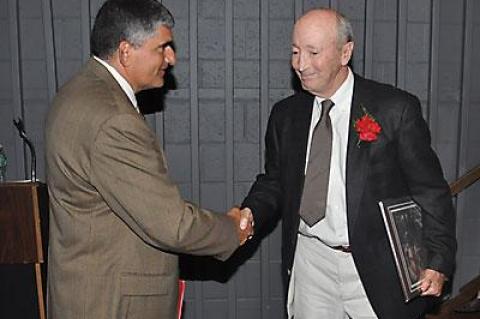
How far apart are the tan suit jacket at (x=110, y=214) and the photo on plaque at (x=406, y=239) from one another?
22.1 inches

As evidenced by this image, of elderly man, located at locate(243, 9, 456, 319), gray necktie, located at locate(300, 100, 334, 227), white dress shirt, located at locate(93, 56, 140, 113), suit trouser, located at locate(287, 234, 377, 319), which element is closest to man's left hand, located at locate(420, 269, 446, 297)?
elderly man, located at locate(243, 9, 456, 319)

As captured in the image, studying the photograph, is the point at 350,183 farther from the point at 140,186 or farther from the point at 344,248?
the point at 140,186

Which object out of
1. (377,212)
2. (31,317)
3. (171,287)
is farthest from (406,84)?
(31,317)

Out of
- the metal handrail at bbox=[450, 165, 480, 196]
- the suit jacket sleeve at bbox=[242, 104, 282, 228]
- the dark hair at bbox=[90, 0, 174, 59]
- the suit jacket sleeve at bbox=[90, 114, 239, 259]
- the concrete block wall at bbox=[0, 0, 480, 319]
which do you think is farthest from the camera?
the metal handrail at bbox=[450, 165, 480, 196]

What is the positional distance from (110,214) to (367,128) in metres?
0.90

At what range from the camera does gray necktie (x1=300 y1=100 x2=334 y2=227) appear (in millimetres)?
2088

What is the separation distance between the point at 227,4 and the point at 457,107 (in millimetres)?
1396

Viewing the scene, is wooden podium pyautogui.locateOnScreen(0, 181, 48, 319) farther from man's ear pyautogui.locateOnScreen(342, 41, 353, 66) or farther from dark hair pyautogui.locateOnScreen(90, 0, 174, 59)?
man's ear pyautogui.locateOnScreen(342, 41, 353, 66)

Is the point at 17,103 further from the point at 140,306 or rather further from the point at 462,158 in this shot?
the point at 462,158

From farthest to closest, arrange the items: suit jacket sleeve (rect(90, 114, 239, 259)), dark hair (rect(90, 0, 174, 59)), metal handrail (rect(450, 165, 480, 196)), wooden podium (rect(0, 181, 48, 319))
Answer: metal handrail (rect(450, 165, 480, 196)), wooden podium (rect(0, 181, 48, 319)), dark hair (rect(90, 0, 174, 59)), suit jacket sleeve (rect(90, 114, 239, 259))

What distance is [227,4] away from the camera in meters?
3.09

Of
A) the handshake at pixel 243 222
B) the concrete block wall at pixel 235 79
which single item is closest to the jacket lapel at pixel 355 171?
the handshake at pixel 243 222

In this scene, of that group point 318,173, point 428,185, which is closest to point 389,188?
point 428,185

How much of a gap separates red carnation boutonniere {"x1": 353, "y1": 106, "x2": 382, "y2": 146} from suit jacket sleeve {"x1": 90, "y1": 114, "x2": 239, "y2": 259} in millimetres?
637
